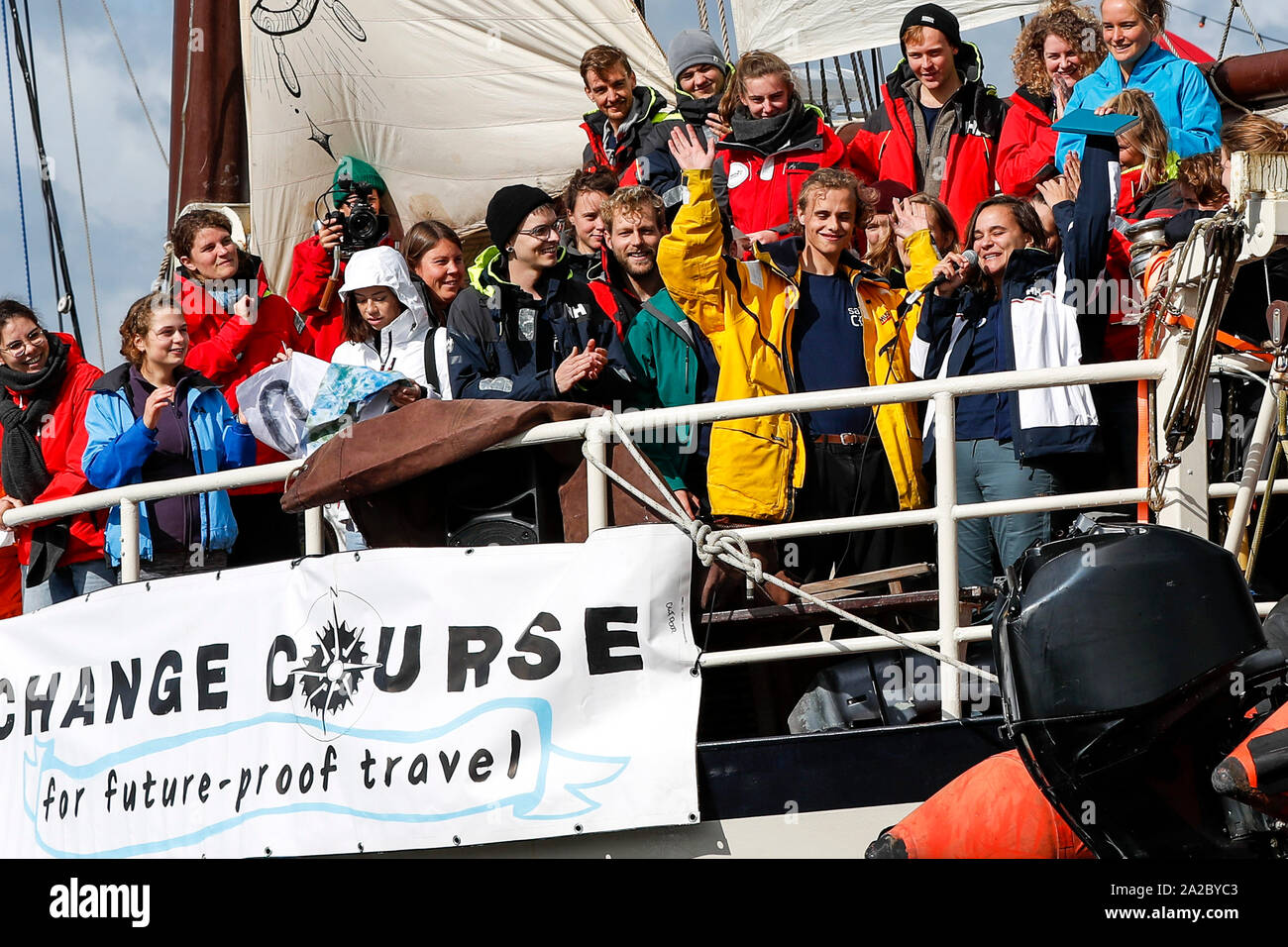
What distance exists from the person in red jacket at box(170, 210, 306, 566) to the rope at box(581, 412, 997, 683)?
2092 millimetres

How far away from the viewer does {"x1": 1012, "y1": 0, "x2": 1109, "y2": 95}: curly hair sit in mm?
7191

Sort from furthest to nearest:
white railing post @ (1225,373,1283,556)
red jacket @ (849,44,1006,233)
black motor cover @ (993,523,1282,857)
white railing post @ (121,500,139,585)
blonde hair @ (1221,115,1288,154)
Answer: red jacket @ (849,44,1006,233)
white railing post @ (121,500,139,585)
blonde hair @ (1221,115,1288,154)
white railing post @ (1225,373,1283,556)
black motor cover @ (993,523,1282,857)

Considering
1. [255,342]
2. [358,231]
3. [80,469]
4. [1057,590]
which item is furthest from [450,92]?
[1057,590]

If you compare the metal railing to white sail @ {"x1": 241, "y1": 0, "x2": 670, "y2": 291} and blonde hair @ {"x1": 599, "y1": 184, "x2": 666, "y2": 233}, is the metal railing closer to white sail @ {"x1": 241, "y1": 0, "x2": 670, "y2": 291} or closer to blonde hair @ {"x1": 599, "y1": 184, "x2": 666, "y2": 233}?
blonde hair @ {"x1": 599, "y1": 184, "x2": 666, "y2": 233}

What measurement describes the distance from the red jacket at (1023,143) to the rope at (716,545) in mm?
2876

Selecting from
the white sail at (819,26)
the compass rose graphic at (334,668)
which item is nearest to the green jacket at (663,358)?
the compass rose graphic at (334,668)

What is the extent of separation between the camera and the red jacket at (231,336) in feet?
21.4

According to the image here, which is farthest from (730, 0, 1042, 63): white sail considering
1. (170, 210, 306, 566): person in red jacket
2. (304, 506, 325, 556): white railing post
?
(304, 506, 325, 556): white railing post

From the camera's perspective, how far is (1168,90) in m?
6.63

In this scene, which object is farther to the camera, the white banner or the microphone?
the microphone
